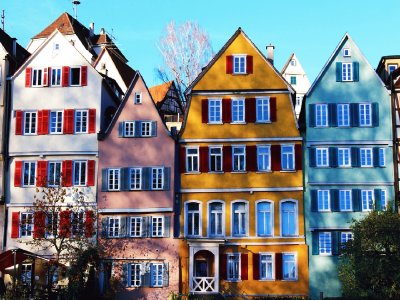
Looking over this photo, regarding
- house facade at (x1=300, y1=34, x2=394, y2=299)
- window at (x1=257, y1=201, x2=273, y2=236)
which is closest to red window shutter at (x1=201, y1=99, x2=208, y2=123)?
house facade at (x1=300, y1=34, x2=394, y2=299)

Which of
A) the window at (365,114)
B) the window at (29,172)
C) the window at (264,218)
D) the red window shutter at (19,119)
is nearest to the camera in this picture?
the window at (264,218)

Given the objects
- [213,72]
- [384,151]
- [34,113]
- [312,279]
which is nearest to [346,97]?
[384,151]

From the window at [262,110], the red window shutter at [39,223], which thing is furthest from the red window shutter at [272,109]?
the red window shutter at [39,223]

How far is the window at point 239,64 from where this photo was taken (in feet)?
162

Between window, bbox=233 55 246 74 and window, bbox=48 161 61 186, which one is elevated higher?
window, bbox=233 55 246 74

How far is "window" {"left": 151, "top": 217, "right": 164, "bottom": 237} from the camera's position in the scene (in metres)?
47.6

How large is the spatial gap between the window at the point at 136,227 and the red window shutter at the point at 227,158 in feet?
21.1

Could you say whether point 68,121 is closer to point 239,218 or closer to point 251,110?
point 251,110

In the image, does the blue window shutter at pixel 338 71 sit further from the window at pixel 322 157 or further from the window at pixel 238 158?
the window at pixel 238 158

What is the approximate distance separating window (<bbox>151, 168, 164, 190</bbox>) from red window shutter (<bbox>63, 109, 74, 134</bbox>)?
6.18m

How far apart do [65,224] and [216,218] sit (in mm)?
9519

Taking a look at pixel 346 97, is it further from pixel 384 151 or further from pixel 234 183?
pixel 234 183

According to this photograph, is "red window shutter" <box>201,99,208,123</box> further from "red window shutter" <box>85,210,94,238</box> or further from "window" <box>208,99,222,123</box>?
"red window shutter" <box>85,210,94,238</box>

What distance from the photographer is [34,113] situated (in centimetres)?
4988
